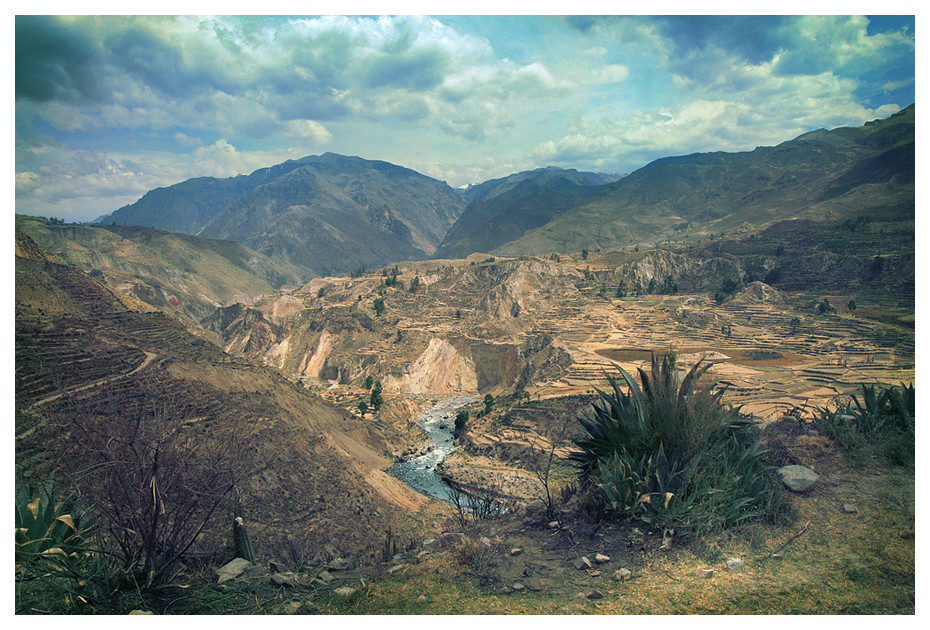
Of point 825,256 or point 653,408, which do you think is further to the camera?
point 825,256

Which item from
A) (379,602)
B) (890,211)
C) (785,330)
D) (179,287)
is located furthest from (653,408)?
(179,287)

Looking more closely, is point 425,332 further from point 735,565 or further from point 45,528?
point 735,565

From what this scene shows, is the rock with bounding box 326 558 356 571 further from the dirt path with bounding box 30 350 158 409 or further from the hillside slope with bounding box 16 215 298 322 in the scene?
the hillside slope with bounding box 16 215 298 322

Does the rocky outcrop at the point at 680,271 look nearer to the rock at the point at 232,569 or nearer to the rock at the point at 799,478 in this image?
the rock at the point at 799,478

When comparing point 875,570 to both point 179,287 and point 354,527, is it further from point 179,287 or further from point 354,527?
point 179,287

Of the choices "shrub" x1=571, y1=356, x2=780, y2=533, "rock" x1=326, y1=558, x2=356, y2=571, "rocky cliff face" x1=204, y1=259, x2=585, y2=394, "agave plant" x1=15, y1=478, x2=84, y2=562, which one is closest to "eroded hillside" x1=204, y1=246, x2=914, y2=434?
"rocky cliff face" x1=204, y1=259, x2=585, y2=394

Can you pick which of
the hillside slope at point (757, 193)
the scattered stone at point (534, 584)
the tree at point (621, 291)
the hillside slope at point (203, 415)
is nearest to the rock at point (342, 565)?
the hillside slope at point (203, 415)

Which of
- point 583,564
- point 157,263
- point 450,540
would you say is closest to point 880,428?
point 583,564

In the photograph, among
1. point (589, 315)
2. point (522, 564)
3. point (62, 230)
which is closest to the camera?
point (522, 564)

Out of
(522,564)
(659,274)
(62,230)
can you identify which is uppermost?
(62,230)
